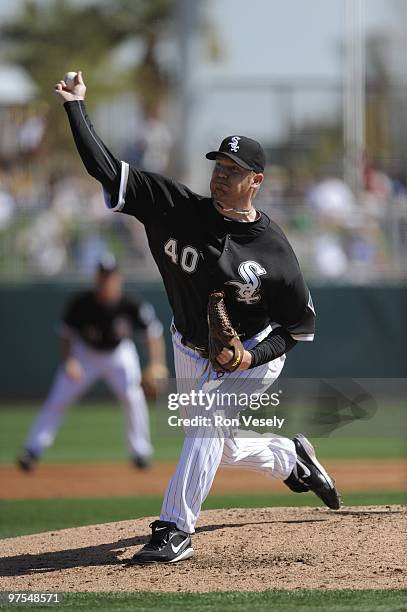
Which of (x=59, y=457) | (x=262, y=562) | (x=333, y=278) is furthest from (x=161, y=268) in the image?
(x=333, y=278)

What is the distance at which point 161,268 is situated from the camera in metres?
5.34

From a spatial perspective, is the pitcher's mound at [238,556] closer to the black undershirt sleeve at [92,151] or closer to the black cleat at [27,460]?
the black undershirt sleeve at [92,151]

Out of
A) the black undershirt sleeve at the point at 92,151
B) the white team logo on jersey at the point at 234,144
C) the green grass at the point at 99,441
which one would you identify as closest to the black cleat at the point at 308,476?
the white team logo on jersey at the point at 234,144

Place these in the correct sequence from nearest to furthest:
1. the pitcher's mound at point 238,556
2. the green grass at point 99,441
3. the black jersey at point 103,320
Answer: the pitcher's mound at point 238,556
the black jersey at point 103,320
the green grass at point 99,441

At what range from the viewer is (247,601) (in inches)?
180

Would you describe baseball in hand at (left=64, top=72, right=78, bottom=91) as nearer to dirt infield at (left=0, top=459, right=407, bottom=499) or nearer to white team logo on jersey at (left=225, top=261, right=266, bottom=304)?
white team logo on jersey at (left=225, top=261, right=266, bottom=304)

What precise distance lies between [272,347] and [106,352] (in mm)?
5779

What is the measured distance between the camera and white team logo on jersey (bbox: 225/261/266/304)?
5078 mm

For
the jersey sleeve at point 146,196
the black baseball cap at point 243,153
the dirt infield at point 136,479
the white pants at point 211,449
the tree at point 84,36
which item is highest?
the tree at point 84,36

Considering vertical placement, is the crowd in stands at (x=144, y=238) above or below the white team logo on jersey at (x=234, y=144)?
below

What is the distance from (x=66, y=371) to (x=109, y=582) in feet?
19.3

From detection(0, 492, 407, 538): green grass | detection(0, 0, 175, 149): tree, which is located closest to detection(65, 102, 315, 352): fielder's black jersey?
detection(0, 492, 407, 538): green grass

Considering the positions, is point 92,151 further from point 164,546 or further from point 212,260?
point 164,546

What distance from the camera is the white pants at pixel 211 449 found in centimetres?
509
